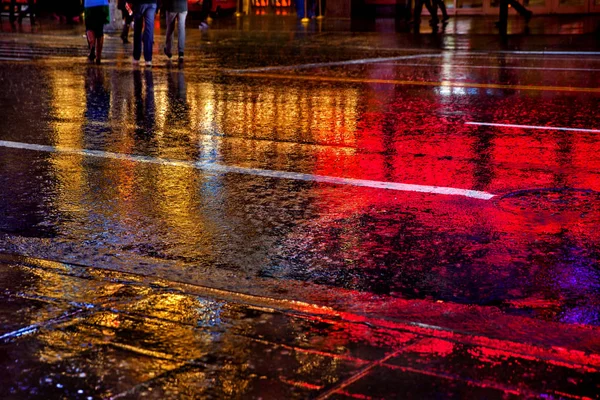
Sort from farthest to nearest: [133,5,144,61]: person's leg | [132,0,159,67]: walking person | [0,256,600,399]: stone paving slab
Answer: [133,5,144,61]: person's leg < [132,0,159,67]: walking person < [0,256,600,399]: stone paving slab

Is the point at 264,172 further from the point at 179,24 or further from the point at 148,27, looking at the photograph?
the point at 179,24

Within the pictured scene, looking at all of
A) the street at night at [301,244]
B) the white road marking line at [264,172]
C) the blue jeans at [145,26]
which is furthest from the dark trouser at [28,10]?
the white road marking line at [264,172]

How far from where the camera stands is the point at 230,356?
12.0ft

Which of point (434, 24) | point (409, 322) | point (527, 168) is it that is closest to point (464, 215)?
point (527, 168)

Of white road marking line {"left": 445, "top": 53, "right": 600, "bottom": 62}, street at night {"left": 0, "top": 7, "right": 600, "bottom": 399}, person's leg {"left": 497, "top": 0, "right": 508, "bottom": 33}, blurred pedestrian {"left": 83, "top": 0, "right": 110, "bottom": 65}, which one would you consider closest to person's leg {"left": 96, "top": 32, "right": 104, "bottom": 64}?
blurred pedestrian {"left": 83, "top": 0, "right": 110, "bottom": 65}

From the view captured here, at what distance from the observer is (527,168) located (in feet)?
24.2

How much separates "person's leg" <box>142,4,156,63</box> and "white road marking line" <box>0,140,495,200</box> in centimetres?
724

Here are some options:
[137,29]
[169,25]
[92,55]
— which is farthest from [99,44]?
[169,25]

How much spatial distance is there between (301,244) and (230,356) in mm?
1817

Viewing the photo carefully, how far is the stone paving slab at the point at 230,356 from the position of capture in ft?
11.0

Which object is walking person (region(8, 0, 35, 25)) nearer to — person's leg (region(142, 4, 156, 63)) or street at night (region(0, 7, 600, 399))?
person's leg (region(142, 4, 156, 63))

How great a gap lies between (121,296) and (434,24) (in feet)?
73.4

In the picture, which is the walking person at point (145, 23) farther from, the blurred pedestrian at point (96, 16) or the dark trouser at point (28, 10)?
the dark trouser at point (28, 10)

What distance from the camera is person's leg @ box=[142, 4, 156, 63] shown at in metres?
15.6
